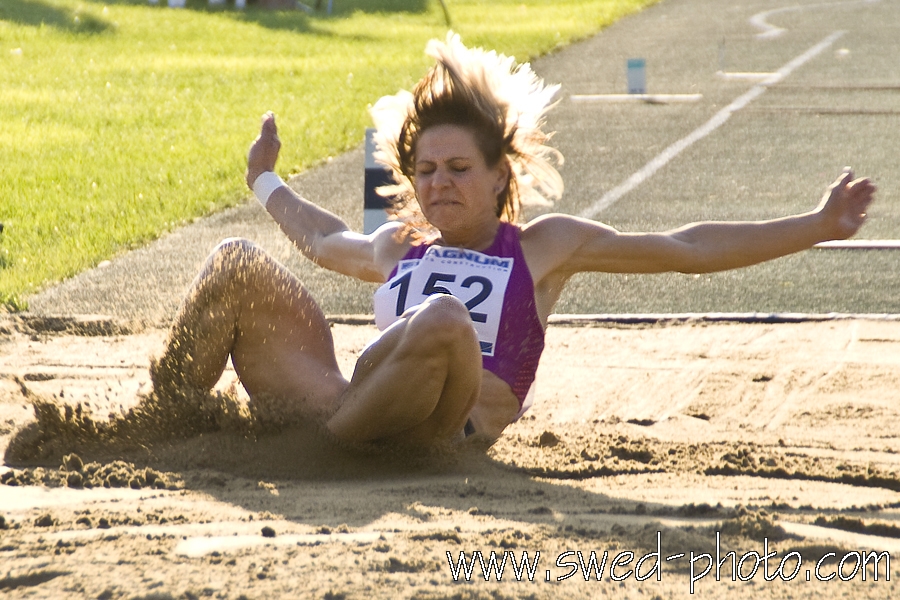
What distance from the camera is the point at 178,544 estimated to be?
3080 mm

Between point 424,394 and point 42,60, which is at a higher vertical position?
point 42,60

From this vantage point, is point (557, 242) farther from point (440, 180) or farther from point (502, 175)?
point (440, 180)

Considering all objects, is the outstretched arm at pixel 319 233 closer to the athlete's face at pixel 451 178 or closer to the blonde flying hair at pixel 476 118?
the blonde flying hair at pixel 476 118

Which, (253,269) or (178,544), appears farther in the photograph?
(253,269)

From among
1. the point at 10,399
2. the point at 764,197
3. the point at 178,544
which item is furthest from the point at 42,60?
the point at 178,544

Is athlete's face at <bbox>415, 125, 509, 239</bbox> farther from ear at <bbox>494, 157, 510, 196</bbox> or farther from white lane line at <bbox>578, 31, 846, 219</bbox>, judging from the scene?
white lane line at <bbox>578, 31, 846, 219</bbox>

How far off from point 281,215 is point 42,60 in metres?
12.6

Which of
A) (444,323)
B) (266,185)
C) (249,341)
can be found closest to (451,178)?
(444,323)

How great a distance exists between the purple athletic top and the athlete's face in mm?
196

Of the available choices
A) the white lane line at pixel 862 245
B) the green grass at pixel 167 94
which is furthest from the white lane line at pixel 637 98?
the white lane line at pixel 862 245

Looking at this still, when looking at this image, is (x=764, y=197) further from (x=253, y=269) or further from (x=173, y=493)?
(x=173, y=493)

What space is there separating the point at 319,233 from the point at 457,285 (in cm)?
88

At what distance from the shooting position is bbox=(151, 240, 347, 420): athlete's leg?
4535 mm

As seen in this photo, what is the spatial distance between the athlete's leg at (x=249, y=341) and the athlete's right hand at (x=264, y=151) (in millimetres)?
733
